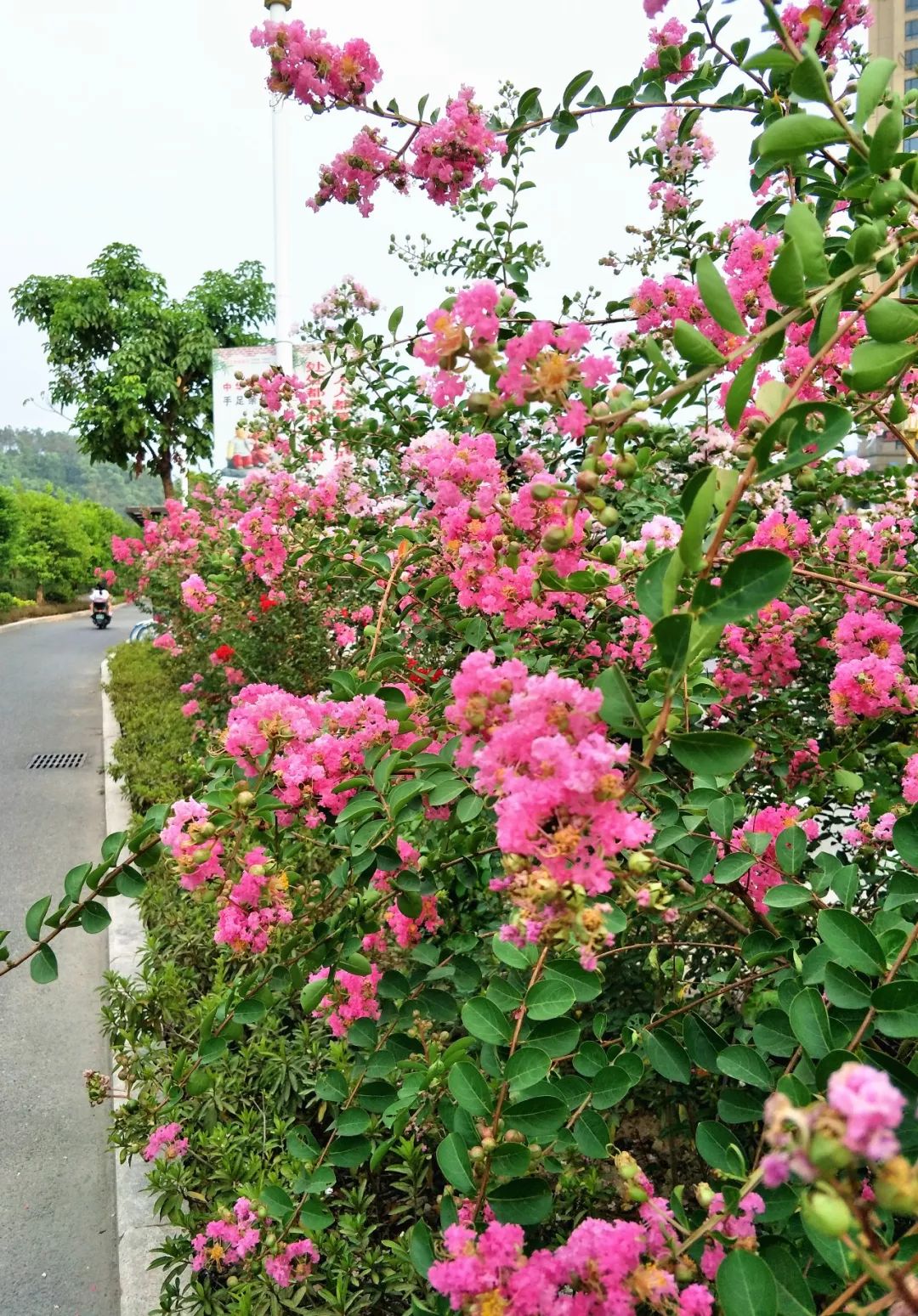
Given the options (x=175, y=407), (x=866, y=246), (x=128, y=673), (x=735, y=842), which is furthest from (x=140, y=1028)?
(x=175, y=407)

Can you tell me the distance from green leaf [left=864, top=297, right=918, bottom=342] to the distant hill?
219 feet

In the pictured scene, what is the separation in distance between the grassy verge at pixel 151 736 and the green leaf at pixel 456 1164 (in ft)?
6.44

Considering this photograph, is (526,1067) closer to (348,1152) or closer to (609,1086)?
(609,1086)

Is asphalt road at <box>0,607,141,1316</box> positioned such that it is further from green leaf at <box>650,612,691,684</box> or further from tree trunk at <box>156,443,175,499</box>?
tree trunk at <box>156,443,175,499</box>

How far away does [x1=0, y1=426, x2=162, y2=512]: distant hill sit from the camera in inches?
2569

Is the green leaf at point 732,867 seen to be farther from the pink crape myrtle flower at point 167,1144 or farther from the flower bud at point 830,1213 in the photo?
the pink crape myrtle flower at point 167,1144

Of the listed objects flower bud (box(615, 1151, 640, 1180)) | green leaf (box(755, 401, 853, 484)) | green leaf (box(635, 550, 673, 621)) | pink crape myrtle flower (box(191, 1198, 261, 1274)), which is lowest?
pink crape myrtle flower (box(191, 1198, 261, 1274))

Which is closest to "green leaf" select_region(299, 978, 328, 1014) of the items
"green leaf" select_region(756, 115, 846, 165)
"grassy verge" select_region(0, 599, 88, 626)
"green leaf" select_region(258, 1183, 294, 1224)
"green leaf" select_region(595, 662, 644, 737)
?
"green leaf" select_region(258, 1183, 294, 1224)

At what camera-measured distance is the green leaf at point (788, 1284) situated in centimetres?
66

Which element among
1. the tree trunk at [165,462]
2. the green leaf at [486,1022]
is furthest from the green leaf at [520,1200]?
the tree trunk at [165,462]

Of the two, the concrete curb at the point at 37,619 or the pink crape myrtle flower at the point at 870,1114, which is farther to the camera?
the concrete curb at the point at 37,619

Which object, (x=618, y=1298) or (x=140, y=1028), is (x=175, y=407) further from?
(x=618, y=1298)

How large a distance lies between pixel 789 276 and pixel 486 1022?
0.75 m

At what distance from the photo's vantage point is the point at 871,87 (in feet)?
2.79
